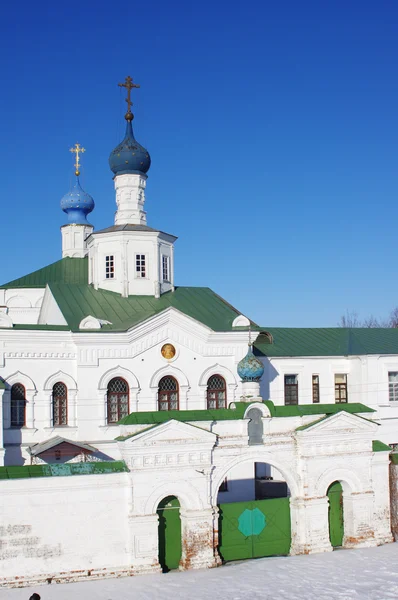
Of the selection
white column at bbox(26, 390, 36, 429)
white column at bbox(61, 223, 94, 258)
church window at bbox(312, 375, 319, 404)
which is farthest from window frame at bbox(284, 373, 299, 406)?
white column at bbox(61, 223, 94, 258)

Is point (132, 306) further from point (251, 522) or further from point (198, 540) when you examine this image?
point (198, 540)

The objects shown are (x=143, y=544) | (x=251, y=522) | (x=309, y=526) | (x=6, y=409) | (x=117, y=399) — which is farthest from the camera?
(x=117, y=399)

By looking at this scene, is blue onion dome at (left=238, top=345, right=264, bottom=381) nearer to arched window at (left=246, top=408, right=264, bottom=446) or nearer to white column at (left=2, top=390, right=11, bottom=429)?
arched window at (left=246, top=408, right=264, bottom=446)

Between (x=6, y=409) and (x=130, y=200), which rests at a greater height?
(x=130, y=200)

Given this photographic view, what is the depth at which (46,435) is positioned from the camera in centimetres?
2050

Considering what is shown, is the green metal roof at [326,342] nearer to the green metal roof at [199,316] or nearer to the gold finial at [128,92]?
the green metal roof at [199,316]

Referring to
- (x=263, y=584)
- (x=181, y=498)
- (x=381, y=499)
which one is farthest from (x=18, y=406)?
(x=381, y=499)

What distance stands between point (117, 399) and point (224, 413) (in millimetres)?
5644

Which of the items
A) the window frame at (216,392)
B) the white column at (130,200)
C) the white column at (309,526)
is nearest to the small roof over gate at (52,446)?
the window frame at (216,392)

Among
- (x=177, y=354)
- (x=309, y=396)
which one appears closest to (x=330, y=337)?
(x=309, y=396)

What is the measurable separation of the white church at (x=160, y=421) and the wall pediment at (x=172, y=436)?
31 mm

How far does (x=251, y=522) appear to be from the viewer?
16.2 meters

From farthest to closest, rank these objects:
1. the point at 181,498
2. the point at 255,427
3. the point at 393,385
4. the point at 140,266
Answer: the point at 393,385 → the point at 140,266 → the point at 255,427 → the point at 181,498

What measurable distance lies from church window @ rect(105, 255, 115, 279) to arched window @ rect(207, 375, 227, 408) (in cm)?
493
